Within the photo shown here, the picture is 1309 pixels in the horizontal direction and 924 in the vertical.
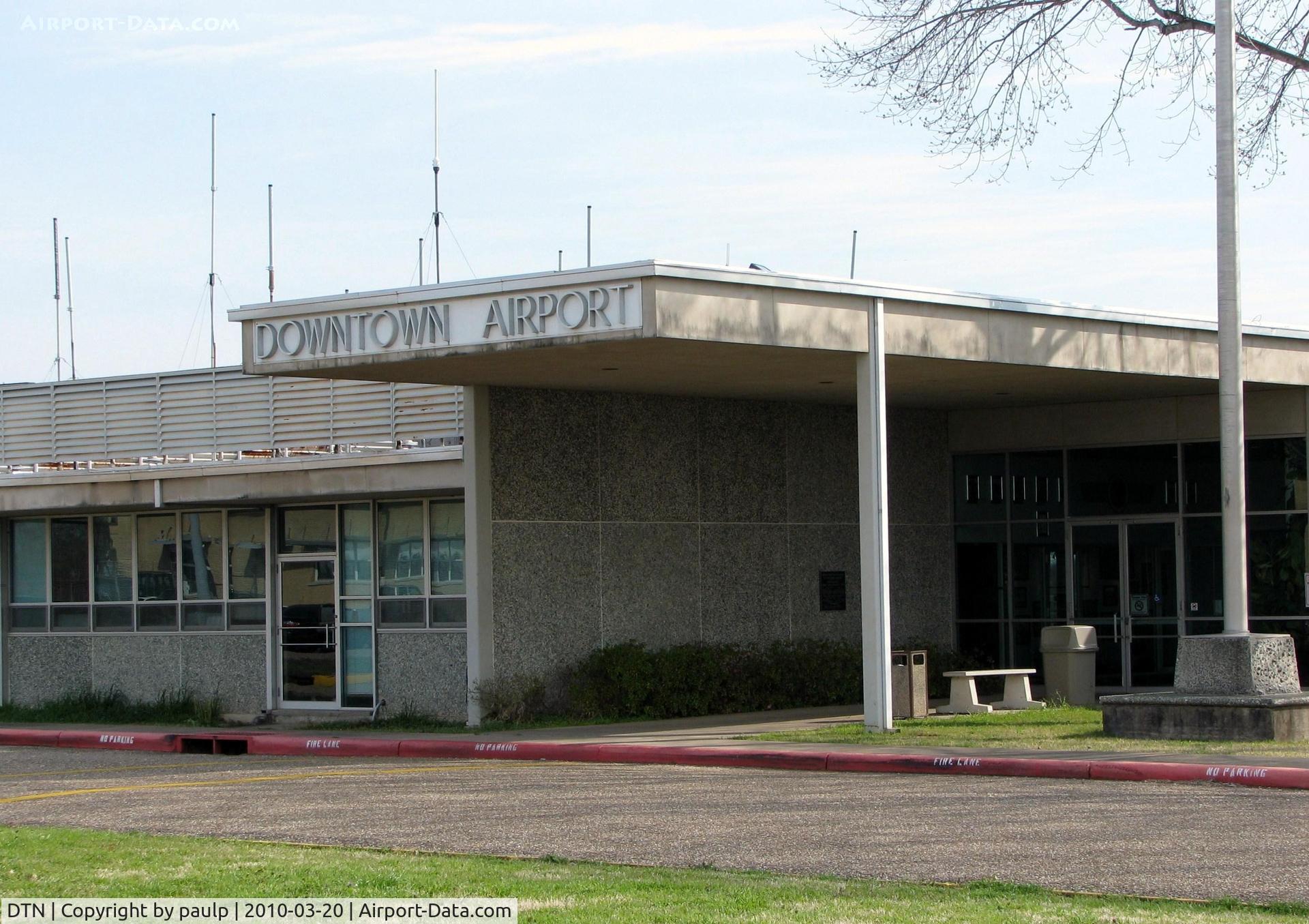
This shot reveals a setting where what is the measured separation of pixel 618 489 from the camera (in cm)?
2230

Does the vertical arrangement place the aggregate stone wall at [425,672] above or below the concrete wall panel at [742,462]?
below

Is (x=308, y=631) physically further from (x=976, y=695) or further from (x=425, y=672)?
(x=976, y=695)

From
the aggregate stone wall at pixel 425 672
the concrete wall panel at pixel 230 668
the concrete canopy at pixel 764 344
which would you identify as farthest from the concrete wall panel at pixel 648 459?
the concrete wall panel at pixel 230 668

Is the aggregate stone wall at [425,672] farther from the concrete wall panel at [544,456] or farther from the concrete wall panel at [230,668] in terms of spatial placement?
the concrete wall panel at [230,668]

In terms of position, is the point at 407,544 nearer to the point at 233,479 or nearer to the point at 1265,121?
the point at 233,479

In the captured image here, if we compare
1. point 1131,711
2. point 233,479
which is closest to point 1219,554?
point 1131,711

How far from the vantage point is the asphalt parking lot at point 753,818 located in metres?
9.90

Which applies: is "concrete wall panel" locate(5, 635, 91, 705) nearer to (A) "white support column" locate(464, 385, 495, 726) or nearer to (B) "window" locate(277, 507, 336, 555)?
(B) "window" locate(277, 507, 336, 555)

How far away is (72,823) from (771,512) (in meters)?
13.1

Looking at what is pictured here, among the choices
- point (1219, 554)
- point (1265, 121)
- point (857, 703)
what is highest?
point (1265, 121)

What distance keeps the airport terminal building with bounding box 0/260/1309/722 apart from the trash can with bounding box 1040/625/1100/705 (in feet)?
8.34

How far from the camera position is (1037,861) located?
998 cm

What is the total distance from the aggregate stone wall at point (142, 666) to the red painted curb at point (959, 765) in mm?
10791

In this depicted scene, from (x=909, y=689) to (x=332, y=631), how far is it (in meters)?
8.03
